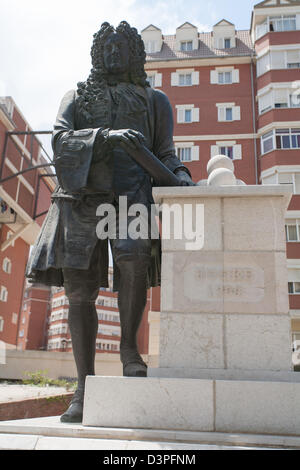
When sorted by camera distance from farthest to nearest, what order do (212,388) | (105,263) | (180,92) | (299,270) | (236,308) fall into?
(180,92), (299,270), (105,263), (236,308), (212,388)

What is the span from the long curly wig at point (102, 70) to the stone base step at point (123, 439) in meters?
2.56

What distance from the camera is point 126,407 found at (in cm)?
298

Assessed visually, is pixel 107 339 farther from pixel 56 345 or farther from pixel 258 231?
pixel 258 231

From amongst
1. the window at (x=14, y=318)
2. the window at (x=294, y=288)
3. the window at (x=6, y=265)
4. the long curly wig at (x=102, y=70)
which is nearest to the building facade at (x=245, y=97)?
the window at (x=294, y=288)

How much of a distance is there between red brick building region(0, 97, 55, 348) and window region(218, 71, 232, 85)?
13.6m

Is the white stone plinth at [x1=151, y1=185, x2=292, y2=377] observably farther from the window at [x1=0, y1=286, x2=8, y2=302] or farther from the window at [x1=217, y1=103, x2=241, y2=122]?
the window at [x1=217, y1=103, x2=241, y2=122]

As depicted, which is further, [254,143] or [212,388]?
[254,143]

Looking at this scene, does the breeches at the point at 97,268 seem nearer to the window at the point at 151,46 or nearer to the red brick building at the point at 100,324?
the window at the point at 151,46

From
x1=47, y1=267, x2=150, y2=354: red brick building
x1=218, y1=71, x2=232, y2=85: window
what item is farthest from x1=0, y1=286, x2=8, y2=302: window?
x1=47, y1=267, x2=150, y2=354: red brick building

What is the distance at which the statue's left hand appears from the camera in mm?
3960

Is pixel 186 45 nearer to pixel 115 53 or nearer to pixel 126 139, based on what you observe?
pixel 115 53

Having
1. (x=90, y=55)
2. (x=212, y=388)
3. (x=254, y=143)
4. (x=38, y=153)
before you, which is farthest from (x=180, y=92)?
(x=212, y=388)

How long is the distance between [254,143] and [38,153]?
1463cm

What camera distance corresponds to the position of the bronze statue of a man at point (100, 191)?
3719 mm
